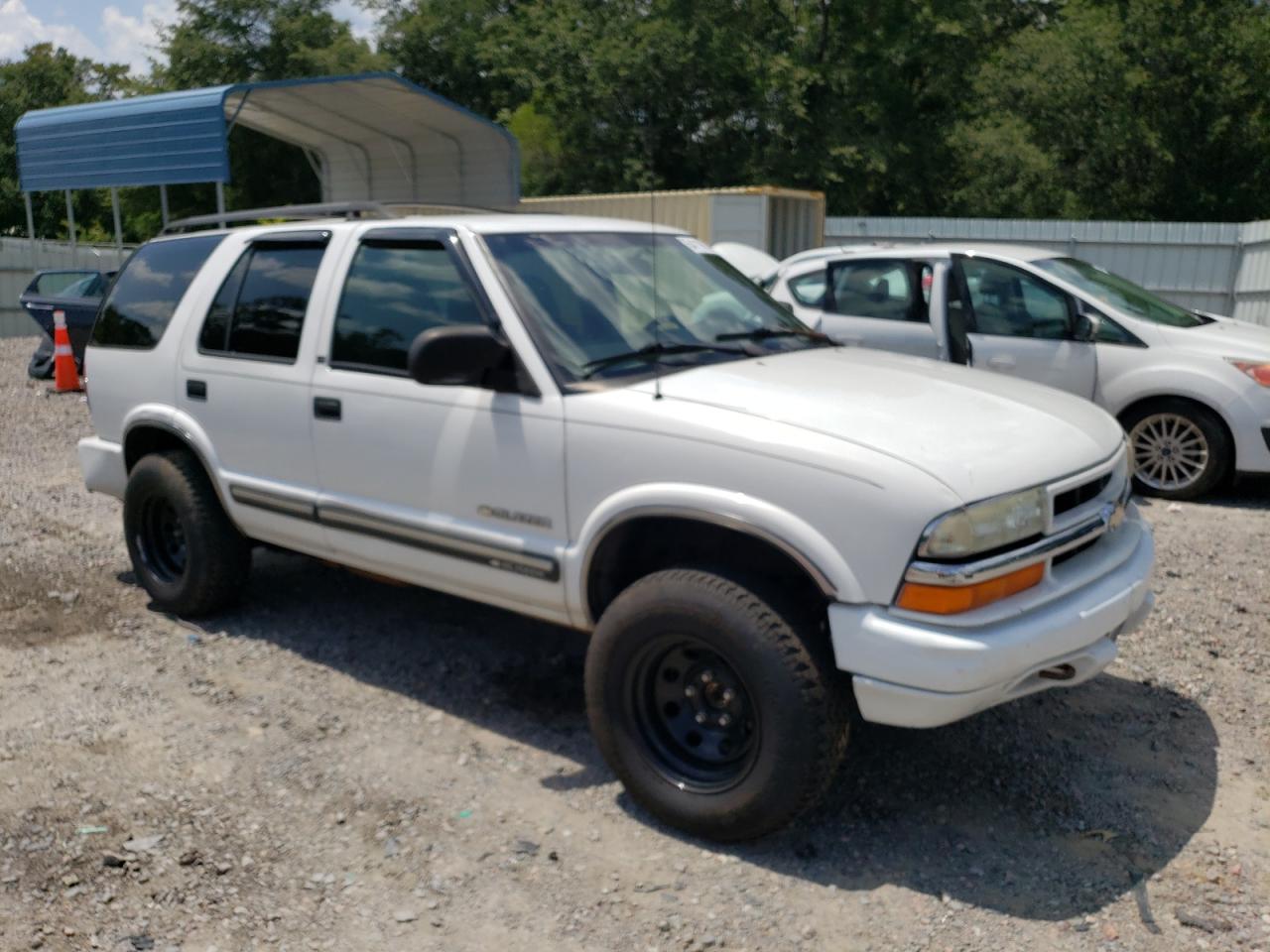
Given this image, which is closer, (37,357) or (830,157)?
(37,357)

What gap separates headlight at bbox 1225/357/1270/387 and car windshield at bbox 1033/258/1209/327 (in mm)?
596

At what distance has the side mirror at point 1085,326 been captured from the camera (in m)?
8.23

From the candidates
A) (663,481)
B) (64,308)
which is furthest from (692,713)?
(64,308)

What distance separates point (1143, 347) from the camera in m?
8.10

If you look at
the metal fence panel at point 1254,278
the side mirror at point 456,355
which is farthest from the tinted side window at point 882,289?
the metal fence panel at point 1254,278

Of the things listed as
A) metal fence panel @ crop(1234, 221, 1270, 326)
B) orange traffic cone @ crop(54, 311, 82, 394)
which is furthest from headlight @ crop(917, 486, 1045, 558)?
orange traffic cone @ crop(54, 311, 82, 394)

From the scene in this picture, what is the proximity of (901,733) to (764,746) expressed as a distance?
1154 mm

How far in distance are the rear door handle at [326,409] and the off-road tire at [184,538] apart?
1019 mm

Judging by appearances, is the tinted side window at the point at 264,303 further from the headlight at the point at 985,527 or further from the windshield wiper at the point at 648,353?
the headlight at the point at 985,527

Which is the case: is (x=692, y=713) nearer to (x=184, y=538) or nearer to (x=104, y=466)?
(x=184, y=538)

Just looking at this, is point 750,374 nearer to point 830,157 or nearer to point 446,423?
point 446,423

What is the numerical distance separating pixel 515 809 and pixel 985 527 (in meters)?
1.77

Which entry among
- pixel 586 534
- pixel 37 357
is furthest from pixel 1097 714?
pixel 37 357

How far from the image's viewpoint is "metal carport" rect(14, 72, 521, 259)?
16031 mm
